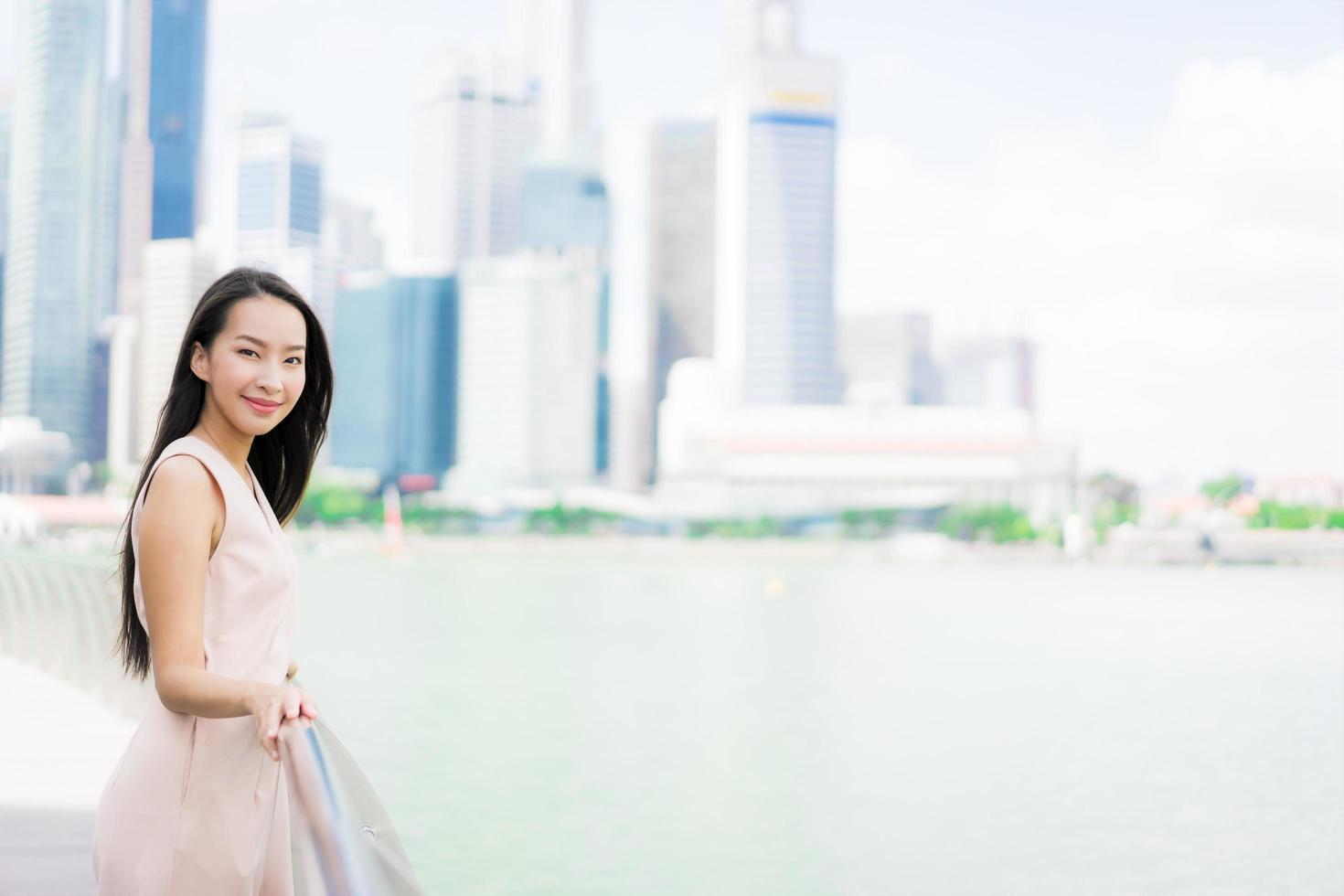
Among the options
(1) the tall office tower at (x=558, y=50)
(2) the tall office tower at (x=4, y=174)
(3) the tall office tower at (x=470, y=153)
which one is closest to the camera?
(2) the tall office tower at (x=4, y=174)

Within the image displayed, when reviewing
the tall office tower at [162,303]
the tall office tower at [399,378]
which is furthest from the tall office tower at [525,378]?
the tall office tower at [162,303]

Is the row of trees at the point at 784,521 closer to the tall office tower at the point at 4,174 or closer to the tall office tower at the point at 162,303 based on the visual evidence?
the tall office tower at the point at 162,303

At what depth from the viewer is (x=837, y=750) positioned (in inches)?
524

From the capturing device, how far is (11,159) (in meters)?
114

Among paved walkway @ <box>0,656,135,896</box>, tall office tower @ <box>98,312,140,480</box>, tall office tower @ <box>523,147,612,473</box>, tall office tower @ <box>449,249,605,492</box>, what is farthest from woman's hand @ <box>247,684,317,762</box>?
tall office tower @ <box>523,147,612,473</box>

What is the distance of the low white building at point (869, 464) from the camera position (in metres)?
91.6

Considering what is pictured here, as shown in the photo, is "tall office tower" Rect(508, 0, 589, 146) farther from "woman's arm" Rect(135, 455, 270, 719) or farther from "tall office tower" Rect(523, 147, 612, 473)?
"woman's arm" Rect(135, 455, 270, 719)

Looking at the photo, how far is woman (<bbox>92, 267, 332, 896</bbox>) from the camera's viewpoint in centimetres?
156

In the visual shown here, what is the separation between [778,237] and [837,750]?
99.6 m

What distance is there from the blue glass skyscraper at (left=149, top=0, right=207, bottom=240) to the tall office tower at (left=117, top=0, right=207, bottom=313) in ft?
0.27

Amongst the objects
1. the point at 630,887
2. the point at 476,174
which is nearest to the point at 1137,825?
the point at 630,887

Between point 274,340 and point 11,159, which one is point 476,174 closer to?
point 11,159

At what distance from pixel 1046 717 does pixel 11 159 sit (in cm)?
11656

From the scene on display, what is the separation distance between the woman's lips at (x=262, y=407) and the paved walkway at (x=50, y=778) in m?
2.37
